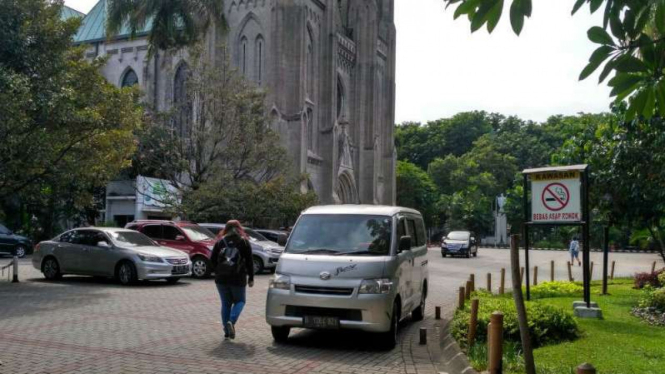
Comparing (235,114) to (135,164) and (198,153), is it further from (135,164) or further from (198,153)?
(135,164)

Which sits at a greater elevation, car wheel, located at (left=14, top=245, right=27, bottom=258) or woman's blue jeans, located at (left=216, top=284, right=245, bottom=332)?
woman's blue jeans, located at (left=216, top=284, right=245, bottom=332)

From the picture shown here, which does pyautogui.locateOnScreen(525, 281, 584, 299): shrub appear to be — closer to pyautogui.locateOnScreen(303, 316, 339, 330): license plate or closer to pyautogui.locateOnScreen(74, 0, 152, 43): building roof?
pyautogui.locateOnScreen(303, 316, 339, 330): license plate

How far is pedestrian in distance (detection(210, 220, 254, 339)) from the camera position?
9391mm

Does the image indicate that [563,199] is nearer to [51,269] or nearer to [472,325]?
[472,325]

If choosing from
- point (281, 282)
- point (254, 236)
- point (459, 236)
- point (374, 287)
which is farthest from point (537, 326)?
point (459, 236)

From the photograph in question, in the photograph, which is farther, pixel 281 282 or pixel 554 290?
pixel 554 290

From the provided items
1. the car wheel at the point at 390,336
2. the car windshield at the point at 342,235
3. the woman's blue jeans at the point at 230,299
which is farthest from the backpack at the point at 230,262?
the car wheel at the point at 390,336

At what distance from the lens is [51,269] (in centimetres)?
1823

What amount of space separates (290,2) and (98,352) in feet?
120

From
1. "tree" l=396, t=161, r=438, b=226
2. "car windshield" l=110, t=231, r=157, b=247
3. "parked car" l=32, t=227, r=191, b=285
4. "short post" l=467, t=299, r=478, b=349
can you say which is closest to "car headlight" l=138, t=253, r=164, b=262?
"parked car" l=32, t=227, r=191, b=285

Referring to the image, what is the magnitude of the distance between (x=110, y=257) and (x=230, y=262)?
9.10m

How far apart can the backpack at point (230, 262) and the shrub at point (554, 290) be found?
8.37 metres

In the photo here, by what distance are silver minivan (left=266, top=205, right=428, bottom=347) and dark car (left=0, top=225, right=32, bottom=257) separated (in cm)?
2412

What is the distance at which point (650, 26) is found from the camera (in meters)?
3.52
